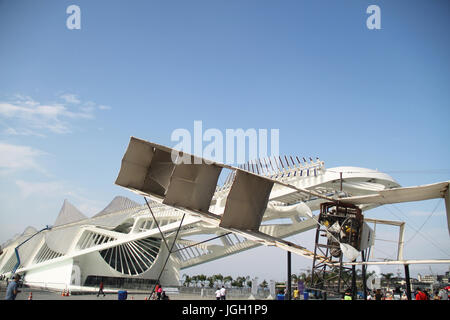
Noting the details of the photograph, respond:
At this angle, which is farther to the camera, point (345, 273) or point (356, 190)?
point (356, 190)

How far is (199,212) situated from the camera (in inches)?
550

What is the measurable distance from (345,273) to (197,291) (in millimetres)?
30017

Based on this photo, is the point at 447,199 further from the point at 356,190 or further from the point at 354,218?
the point at 356,190

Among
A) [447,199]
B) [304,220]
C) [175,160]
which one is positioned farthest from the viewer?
[304,220]

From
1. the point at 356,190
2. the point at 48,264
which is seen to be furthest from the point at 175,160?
the point at 48,264

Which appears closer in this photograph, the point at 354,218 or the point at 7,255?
the point at 354,218

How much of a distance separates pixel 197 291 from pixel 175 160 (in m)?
33.2

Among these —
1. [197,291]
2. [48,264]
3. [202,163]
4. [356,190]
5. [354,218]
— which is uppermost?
[356,190]

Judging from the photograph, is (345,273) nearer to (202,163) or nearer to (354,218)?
(354,218)
